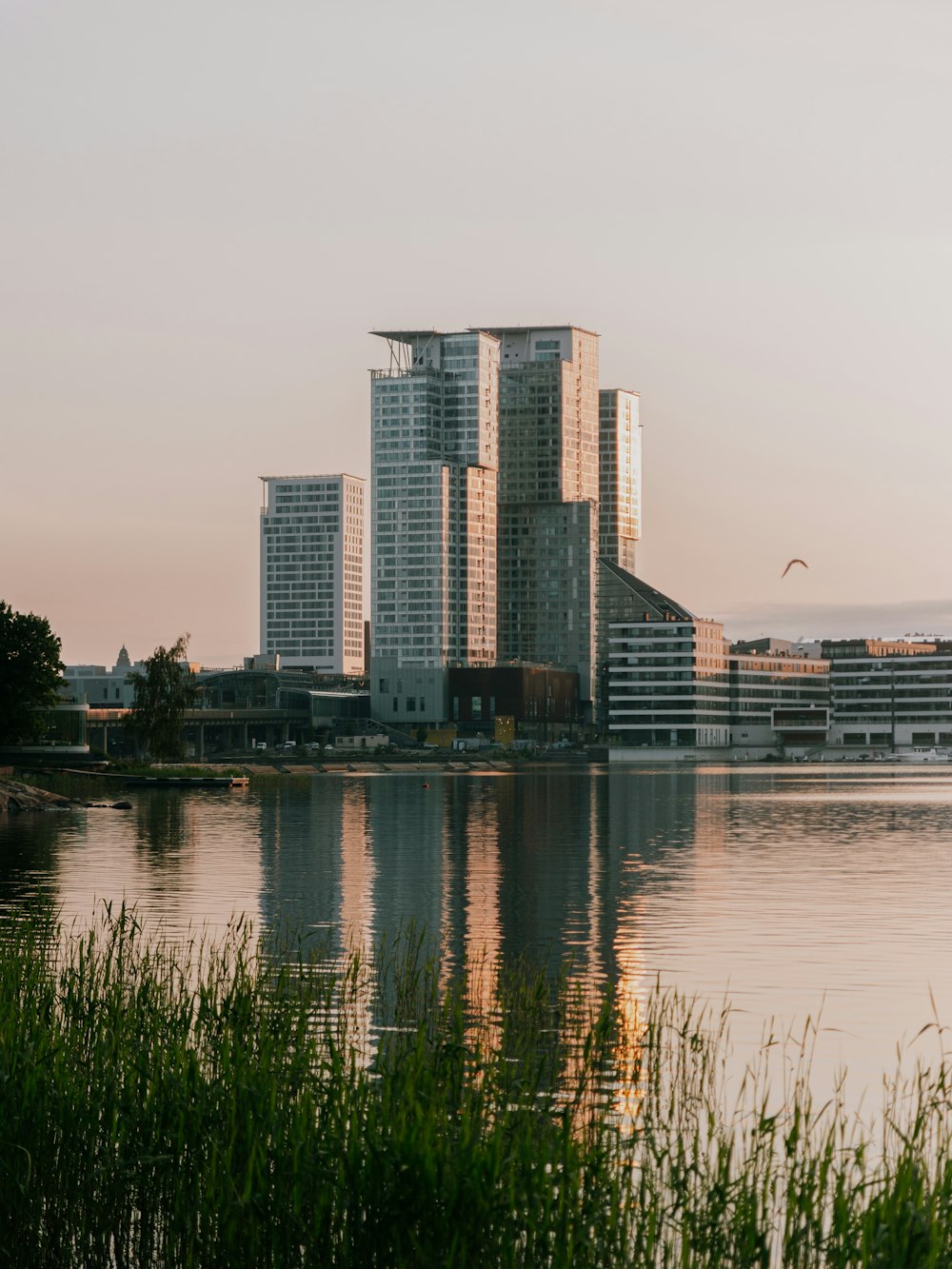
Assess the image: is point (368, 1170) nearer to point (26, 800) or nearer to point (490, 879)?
point (490, 879)

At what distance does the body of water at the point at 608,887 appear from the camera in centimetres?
3847

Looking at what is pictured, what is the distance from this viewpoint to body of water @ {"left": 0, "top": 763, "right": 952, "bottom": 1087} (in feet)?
126

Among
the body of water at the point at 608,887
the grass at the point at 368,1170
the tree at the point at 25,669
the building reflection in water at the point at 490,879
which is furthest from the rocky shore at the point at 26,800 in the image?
the grass at the point at 368,1170

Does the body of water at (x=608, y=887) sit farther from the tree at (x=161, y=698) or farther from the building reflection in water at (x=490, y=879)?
the tree at (x=161, y=698)

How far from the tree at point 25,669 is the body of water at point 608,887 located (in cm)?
2602

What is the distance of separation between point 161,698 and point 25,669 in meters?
37.5

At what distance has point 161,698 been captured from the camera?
602 feet

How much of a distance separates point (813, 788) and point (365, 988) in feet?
522

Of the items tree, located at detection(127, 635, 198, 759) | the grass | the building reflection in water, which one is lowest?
the building reflection in water

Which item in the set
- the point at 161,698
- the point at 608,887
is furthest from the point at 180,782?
the point at 608,887

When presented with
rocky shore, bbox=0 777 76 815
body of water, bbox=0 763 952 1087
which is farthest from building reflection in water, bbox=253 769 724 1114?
rocky shore, bbox=0 777 76 815

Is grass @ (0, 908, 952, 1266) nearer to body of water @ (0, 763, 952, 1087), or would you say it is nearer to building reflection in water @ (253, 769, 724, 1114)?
building reflection in water @ (253, 769, 724, 1114)

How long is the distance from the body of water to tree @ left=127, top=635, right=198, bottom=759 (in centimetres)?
5746

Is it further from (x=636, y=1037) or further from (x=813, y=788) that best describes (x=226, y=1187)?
(x=813, y=788)
